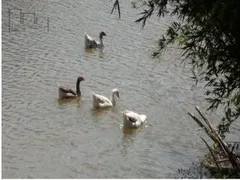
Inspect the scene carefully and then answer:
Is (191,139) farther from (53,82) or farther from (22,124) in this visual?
(53,82)

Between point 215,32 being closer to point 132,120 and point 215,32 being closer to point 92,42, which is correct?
point 132,120

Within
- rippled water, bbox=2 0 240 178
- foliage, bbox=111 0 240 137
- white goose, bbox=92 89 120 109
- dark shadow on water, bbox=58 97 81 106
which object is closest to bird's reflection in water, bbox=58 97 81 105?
dark shadow on water, bbox=58 97 81 106

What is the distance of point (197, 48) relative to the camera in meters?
7.32

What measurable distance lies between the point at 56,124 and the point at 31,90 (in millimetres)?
2266

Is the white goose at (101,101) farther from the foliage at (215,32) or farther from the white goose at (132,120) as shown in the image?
the foliage at (215,32)

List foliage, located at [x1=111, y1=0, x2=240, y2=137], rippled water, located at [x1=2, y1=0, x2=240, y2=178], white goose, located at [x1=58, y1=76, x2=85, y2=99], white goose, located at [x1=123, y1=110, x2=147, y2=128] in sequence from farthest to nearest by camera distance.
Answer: white goose, located at [x1=58, y1=76, x2=85, y2=99]
white goose, located at [x1=123, y1=110, x2=147, y2=128]
rippled water, located at [x1=2, y1=0, x2=240, y2=178]
foliage, located at [x1=111, y1=0, x2=240, y2=137]

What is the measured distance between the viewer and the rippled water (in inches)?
405

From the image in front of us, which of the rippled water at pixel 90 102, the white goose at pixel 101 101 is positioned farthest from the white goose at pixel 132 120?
the white goose at pixel 101 101

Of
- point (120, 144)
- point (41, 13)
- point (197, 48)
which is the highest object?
point (197, 48)

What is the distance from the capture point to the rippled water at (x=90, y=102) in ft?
33.7

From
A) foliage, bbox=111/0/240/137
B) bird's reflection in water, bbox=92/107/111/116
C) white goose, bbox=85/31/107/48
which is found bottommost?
bird's reflection in water, bbox=92/107/111/116

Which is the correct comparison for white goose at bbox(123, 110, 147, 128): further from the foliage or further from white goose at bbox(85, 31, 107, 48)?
white goose at bbox(85, 31, 107, 48)

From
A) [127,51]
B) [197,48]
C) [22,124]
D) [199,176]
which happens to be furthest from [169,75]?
[197,48]

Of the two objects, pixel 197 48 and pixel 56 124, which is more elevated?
pixel 197 48
